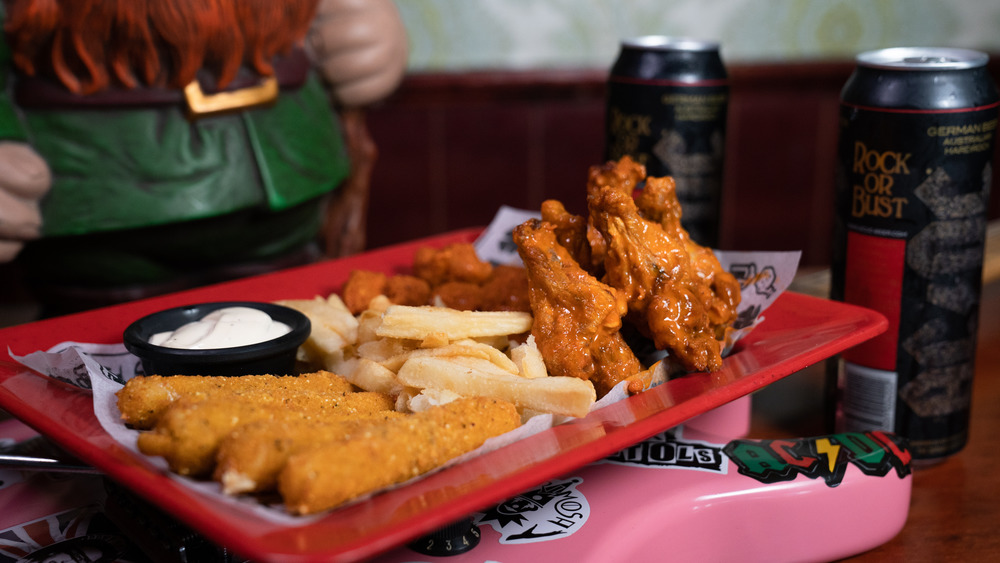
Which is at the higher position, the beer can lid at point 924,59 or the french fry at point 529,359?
the beer can lid at point 924,59

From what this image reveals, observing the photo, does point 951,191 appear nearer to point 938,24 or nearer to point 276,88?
point 276,88

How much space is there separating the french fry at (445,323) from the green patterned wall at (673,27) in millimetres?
2094

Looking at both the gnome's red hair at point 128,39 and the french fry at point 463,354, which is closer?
the french fry at point 463,354

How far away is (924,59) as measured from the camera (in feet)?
3.86

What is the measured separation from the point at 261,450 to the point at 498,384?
0.31 metres

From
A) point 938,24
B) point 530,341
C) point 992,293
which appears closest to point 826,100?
point 938,24

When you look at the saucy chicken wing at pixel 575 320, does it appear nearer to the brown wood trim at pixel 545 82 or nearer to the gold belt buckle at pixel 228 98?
the gold belt buckle at pixel 228 98

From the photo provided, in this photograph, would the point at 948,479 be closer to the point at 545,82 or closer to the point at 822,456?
the point at 822,456

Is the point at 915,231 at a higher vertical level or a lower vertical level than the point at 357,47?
lower

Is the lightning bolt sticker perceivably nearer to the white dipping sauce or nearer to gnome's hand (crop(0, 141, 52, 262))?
the white dipping sauce

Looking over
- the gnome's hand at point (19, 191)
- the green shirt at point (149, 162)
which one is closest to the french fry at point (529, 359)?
the green shirt at point (149, 162)

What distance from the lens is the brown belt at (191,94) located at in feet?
4.68

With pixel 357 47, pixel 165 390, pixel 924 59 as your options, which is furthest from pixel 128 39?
pixel 924 59

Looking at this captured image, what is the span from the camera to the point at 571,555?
2.90ft
